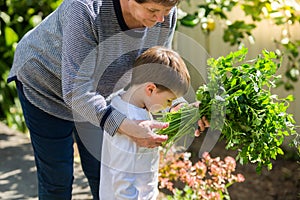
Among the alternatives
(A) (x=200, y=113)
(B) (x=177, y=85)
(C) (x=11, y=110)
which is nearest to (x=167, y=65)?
(B) (x=177, y=85)

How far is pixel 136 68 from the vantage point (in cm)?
240

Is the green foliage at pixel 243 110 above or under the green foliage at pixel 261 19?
above

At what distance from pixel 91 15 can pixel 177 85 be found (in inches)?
15.4

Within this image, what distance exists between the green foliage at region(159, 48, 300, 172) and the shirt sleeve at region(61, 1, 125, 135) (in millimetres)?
327

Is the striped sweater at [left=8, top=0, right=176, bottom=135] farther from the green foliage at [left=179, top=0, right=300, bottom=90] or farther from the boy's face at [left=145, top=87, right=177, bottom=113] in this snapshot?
the green foliage at [left=179, top=0, right=300, bottom=90]

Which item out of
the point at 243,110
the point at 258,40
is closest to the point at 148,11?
the point at 243,110

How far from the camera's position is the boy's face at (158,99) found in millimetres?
2326

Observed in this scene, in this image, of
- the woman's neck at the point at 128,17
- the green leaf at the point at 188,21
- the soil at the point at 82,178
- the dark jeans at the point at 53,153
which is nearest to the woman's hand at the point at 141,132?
the woman's neck at the point at 128,17

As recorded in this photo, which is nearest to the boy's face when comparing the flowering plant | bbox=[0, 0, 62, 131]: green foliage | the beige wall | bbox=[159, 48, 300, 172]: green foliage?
bbox=[159, 48, 300, 172]: green foliage

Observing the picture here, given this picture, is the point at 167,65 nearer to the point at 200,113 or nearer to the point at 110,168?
the point at 200,113

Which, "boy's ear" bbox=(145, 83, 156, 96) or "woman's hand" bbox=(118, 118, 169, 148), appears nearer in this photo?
"woman's hand" bbox=(118, 118, 169, 148)

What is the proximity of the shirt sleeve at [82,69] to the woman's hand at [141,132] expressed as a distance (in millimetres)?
29

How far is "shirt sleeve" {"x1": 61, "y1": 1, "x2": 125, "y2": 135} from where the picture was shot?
2217mm

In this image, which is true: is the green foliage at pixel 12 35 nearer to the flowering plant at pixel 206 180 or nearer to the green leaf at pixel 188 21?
the green leaf at pixel 188 21
